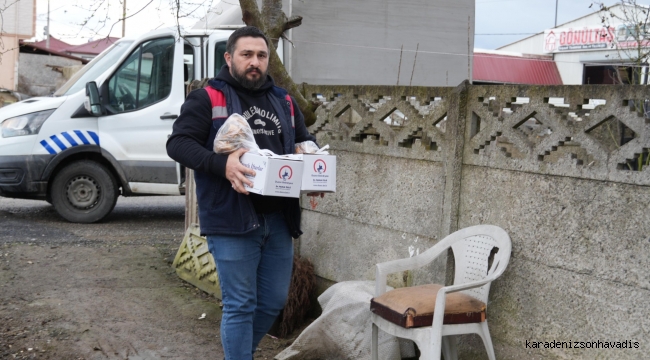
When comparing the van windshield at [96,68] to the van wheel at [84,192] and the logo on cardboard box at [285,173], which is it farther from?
the logo on cardboard box at [285,173]

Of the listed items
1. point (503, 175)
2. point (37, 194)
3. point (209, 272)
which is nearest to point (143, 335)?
point (209, 272)

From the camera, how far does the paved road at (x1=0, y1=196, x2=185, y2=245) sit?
27.5 ft

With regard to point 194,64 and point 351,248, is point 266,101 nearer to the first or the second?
point 351,248

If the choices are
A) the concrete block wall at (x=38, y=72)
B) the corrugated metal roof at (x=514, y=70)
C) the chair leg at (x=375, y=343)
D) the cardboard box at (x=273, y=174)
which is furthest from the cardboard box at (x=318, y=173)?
the concrete block wall at (x=38, y=72)

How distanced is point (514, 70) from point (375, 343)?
94.7ft

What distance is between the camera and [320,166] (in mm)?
3900

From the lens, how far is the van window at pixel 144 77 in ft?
30.9

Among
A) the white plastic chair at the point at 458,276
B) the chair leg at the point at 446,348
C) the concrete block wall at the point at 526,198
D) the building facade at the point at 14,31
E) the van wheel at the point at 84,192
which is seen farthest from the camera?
the building facade at the point at 14,31

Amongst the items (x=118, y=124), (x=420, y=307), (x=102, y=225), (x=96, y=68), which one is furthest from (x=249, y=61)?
(x=96, y=68)

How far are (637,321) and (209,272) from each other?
3.68 m

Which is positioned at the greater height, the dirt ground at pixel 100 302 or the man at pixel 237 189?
the man at pixel 237 189

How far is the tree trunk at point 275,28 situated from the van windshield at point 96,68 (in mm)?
3936

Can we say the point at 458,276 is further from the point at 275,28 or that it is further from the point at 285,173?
the point at 275,28

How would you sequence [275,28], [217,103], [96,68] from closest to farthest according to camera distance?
1. [217,103]
2. [275,28]
3. [96,68]
